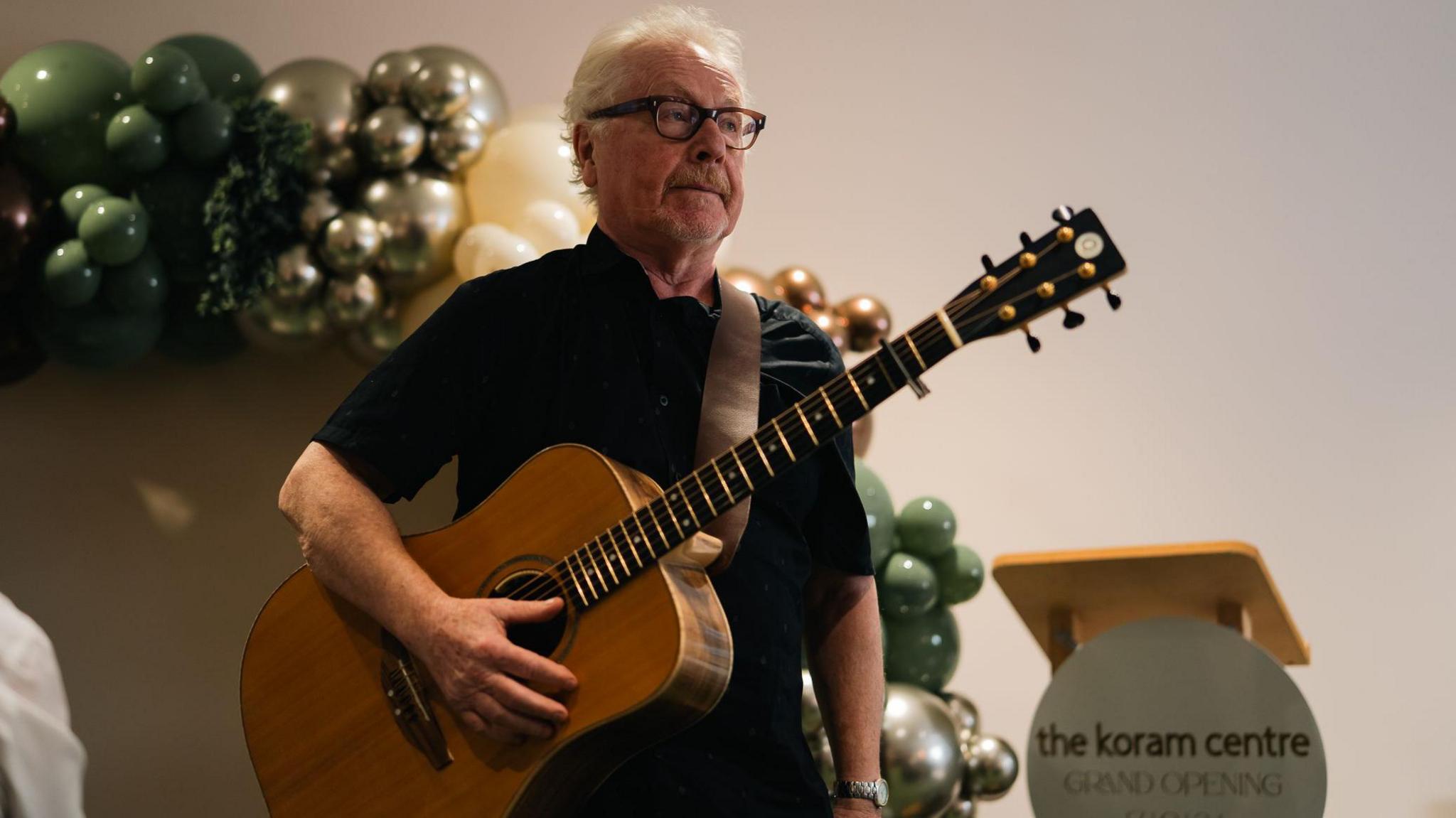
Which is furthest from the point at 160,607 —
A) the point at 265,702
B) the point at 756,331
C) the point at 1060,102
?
the point at 1060,102

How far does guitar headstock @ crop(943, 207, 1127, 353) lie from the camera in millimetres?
1475

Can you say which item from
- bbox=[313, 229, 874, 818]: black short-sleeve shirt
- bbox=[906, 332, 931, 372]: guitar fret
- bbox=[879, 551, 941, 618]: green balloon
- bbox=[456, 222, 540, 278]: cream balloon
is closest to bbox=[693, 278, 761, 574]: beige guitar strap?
bbox=[313, 229, 874, 818]: black short-sleeve shirt

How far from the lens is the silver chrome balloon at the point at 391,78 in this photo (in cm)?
300

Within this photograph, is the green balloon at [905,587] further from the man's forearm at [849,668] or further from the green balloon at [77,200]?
the green balloon at [77,200]

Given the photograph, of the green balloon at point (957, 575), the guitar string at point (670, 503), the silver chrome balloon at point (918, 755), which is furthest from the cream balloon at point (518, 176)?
the guitar string at point (670, 503)

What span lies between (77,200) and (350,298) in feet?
1.91

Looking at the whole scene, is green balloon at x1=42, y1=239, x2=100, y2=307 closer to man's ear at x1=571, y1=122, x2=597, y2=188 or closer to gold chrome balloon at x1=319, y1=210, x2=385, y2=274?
gold chrome balloon at x1=319, y1=210, x2=385, y2=274

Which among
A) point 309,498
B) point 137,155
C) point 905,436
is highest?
point 137,155

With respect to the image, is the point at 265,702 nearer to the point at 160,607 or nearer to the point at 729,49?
the point at 729,49

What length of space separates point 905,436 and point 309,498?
264cm

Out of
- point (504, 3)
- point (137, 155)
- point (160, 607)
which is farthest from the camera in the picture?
point (504, 3)

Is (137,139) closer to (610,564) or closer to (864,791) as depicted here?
(610,564)

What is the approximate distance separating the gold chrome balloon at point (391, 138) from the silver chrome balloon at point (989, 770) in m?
1.93

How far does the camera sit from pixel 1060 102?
4.36m
